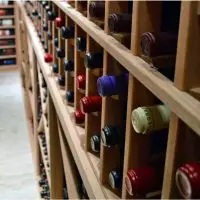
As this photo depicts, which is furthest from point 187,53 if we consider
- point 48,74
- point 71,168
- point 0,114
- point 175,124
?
point 0,114

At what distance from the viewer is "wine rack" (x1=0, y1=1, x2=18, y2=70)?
17.1 ft

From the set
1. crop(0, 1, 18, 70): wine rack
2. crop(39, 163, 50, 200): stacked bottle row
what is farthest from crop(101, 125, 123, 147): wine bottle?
crop(0, 1, 18, 70): wine rack

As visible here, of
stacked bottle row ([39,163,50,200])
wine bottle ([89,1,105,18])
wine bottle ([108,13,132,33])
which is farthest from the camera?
stacked bottle row ([39,163,50,200])

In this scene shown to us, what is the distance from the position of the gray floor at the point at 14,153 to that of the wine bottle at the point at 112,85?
2.16 meters

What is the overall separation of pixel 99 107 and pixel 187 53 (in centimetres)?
43

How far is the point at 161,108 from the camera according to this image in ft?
1.80

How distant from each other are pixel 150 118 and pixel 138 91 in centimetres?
8

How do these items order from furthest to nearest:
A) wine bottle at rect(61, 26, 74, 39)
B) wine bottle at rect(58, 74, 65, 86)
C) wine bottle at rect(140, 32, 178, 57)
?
1. wine bottle at rect(58, 74, 65, 86)
2. wine bottle at rect(61, 26, 74, 39)
3. wine bottle at rect(140, 32, 178, 57)

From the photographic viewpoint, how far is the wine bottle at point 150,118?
53 centimetres

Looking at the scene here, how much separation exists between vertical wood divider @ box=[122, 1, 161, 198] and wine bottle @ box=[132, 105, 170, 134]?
6 cm

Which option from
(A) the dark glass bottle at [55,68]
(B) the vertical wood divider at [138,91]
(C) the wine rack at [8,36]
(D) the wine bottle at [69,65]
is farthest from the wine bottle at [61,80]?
(C) the wine rack at [8,36]

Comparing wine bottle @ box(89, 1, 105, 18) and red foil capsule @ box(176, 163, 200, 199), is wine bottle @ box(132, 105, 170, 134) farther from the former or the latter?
wine bottle @ box(89, 1, 105, 18)

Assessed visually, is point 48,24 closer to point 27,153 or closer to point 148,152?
point 148,152

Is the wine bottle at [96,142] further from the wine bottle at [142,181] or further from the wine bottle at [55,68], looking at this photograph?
the wine bottle at [55,68]
